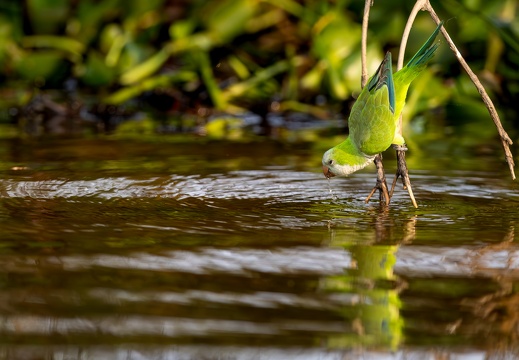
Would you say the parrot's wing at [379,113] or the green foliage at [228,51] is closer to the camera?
the parrot's wing at [379,113]

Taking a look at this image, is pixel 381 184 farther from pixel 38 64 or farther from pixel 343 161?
pixel 38 64

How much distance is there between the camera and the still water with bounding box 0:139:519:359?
5.76 ft

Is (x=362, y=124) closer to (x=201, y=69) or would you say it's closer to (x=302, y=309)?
(x=302, y=309)

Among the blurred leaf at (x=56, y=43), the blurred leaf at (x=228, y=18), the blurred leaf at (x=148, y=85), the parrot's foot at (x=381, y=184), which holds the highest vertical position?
the blurred leaf at (x=228, y=18)

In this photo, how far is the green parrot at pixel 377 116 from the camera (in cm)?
283

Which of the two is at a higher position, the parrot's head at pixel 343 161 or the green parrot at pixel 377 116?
the green parrot at pixel 377 116

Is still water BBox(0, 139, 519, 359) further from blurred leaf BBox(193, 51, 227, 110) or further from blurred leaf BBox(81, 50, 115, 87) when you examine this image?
blurred leaf BBox(81, 50, 115, 87)

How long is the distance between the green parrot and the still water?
0.15 meters

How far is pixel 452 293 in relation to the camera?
6.80 feet

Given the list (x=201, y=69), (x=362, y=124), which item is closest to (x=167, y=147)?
(x=201, y=69)

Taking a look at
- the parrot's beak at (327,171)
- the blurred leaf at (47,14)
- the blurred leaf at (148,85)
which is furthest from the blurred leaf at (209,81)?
the parrot's beak at (327,171)

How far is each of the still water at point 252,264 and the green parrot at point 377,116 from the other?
150 mm

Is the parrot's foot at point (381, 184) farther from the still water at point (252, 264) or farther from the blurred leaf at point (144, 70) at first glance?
the blurred leaf at point (144, 70)

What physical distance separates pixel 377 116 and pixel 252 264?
727 millimetres
